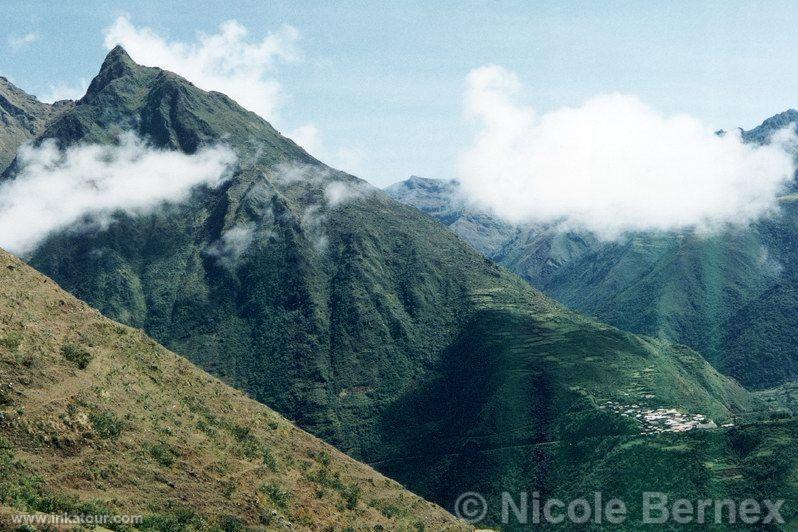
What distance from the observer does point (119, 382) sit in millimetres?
105750

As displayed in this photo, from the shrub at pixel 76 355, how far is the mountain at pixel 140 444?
7.7 inches

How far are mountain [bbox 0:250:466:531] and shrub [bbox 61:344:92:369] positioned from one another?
0.20 meters

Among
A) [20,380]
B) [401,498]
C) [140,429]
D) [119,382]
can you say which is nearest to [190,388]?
[119,382]

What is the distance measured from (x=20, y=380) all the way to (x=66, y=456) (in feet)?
45.2

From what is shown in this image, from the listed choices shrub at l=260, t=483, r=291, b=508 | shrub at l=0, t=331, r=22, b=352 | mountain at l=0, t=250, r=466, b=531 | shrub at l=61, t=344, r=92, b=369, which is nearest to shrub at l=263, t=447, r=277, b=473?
mountain at l=0, t=250, r=466, b=531

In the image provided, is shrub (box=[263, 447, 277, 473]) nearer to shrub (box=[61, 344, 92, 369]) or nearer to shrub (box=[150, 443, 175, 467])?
shrub (box=[150, 443, 175, 467])

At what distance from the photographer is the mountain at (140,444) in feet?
261

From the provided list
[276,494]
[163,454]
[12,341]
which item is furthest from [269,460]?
[12,341]

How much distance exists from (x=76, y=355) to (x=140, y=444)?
19.6 m

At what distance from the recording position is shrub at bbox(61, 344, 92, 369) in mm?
101000

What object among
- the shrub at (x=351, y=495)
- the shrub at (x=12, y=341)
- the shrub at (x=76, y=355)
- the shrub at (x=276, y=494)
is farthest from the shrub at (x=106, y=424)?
the shrub at (x=351, y=495)

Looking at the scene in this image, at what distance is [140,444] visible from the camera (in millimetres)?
93062

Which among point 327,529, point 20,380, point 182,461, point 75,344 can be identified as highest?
point 75,344

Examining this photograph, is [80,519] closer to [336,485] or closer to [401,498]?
[336,485]
